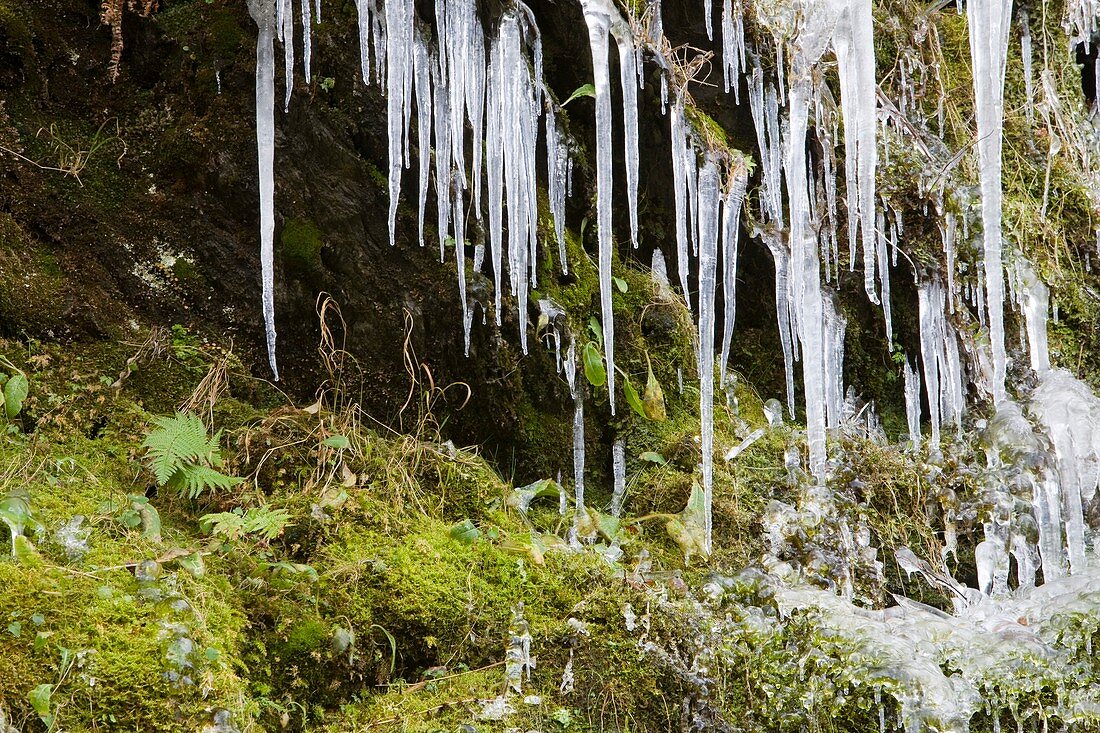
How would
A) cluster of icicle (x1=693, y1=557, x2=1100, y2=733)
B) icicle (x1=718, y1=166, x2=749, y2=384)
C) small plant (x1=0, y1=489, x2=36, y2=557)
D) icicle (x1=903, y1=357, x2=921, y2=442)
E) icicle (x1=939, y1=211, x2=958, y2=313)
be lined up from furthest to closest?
1. icicle (x1=903, y1=357, x2=921, y2=442)
2. icicle (x1=939, y1=211, x2=958, y2=313)
3. icicle (x1=718, y1=166, x2=749, y2=384)
4. cluster of icicle (x1=693, y1=557, x2=1100, y2=733)
5. small plant (x1=0, y1=489, x2=36, y2=557)

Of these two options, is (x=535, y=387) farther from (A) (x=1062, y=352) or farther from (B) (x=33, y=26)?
(A) (x=1062, y=352)

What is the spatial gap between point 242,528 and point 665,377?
7.79 ft

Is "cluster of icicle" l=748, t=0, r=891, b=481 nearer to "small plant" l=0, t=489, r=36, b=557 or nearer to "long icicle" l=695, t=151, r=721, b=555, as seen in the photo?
"long icicle" l=695, t=151, r=721, b=555

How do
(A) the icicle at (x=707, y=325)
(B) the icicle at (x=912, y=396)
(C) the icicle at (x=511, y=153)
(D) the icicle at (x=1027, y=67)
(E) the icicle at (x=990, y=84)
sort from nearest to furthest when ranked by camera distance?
(E) the icicle at (x=990, y=84), (A) the icicle at (x=707, y=325), (C) the icicle at (x=511, y=153), (B) the icicle at (x=912, y=396), (D) the icicle at (x=1027, y=67)

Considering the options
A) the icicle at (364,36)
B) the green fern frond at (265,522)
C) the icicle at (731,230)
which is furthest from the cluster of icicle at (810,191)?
the green fern frond at (265,522)

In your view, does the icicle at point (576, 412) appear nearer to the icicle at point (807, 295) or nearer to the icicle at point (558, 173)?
the icicle at point (558, 173)

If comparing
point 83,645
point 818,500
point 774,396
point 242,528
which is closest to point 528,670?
point 242,528

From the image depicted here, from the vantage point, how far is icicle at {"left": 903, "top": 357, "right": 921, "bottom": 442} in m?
4.76

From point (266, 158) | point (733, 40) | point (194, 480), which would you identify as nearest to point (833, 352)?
point (733, 40)

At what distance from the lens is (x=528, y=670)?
2906 millimetres

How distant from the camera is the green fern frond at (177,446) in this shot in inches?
121

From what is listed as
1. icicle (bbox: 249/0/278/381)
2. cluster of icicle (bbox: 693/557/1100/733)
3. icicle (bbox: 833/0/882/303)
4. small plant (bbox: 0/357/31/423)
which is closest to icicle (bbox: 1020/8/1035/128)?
icicle (bbox: 833/0/882/303)

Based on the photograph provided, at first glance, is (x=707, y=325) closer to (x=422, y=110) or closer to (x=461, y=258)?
(x=461, y=258)

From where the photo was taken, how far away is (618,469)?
4223mm
